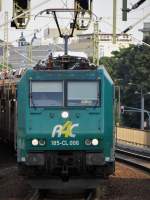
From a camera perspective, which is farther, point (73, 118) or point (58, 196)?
point (58, 196)

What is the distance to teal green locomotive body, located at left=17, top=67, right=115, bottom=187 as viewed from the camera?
1783 centimetres

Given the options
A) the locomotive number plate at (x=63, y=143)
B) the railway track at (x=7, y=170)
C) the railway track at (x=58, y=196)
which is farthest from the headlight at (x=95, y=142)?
the railway track at (x=7, y=170)

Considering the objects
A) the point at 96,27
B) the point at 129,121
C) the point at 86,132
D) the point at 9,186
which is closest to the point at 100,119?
the point at 86,132

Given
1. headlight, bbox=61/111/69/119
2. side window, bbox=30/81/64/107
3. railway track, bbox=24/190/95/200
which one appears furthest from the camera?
railway track, bbox=24/190/95/200

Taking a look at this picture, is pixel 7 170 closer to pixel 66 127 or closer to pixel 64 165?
pixel 64 165

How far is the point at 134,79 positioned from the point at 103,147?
78.4 metres

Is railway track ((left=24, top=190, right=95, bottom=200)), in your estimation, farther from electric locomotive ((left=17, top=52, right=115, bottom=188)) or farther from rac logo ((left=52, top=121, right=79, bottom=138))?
rac logo ((left=52, top=121, right=79, bottom=138))

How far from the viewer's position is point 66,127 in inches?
706

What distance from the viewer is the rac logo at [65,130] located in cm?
1783

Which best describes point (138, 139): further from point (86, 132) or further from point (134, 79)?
point (134, 79)

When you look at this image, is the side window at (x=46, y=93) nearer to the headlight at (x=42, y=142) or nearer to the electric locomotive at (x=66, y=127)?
the electric locomotive at (x=66, y=127)

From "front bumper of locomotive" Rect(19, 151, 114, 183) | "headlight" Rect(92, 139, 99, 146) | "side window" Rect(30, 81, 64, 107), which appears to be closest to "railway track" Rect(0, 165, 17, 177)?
"front bumper of locomotive" Rect(19, 151, 114, 183)

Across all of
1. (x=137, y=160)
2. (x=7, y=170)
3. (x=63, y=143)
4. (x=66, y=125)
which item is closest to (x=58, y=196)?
(x=63, y=143)

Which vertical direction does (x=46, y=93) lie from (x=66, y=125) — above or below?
above
